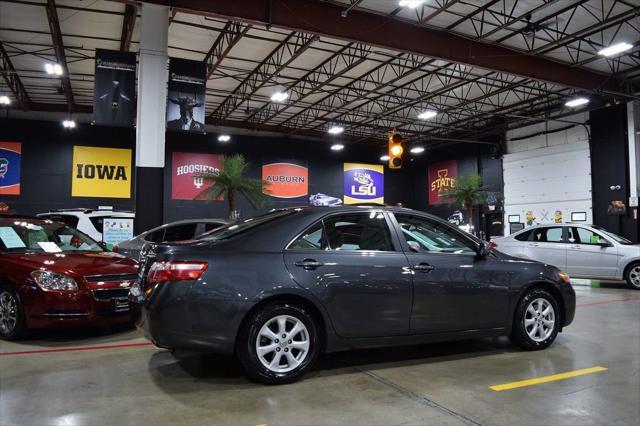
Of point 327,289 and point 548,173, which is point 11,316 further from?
point 548,173

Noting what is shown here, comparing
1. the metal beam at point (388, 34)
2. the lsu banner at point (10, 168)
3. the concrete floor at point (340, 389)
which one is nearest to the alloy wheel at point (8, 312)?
the concrete floor at point (340, 389)

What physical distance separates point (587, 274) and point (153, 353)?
9.81 m

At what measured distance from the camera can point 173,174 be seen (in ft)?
78.6

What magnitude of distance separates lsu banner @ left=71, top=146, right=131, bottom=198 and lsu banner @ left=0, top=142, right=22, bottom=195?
2.24 metres

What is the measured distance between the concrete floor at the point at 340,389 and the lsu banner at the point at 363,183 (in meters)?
23.7

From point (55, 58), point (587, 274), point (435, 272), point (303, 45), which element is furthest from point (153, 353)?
point (55, 58)

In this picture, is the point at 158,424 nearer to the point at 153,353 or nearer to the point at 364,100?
the point at 153,353

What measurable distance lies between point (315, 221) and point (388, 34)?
1054 cm

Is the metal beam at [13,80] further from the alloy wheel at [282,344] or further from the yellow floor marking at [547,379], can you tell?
the yellow floor marking at [547,379]

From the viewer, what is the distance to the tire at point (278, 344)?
11.5 ft

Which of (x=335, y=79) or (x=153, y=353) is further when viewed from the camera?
(x=335, y=79)

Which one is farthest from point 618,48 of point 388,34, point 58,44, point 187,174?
point 187,174

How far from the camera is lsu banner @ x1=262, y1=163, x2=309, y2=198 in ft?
86.4

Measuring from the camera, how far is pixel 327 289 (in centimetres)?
372
